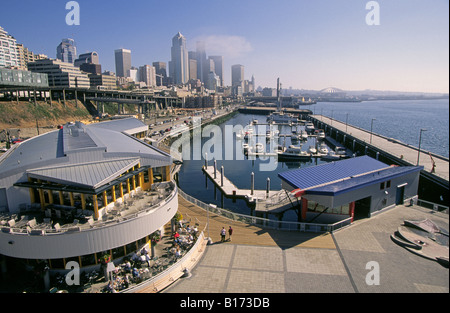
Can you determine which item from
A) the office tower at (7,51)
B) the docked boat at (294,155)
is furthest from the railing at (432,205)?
the office tower at (7,51)

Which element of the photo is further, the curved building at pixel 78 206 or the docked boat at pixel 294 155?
the docked boat at pixel 294 155

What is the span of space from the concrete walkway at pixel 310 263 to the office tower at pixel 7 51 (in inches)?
7438

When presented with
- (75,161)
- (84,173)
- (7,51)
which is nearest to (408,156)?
(84,173)

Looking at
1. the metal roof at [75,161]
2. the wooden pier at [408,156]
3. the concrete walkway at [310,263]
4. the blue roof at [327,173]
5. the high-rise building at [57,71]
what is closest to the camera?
the concrete walkway at [310,263]

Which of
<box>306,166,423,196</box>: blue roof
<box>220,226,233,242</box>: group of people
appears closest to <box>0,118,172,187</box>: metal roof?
<box>220,226,233,242</box>: group of people

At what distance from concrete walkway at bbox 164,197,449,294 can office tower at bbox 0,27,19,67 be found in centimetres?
18894

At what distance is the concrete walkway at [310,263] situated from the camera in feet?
49.9

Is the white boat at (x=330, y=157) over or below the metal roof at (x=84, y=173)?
below

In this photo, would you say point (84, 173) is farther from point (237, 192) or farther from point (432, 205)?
point (432, 205)

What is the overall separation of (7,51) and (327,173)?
650ft

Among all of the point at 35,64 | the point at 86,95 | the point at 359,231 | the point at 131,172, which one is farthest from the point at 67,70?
the point at 359,231

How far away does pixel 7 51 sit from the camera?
16050 cm

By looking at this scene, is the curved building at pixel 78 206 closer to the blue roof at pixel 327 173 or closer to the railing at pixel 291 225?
the railing at pixel 291 225
